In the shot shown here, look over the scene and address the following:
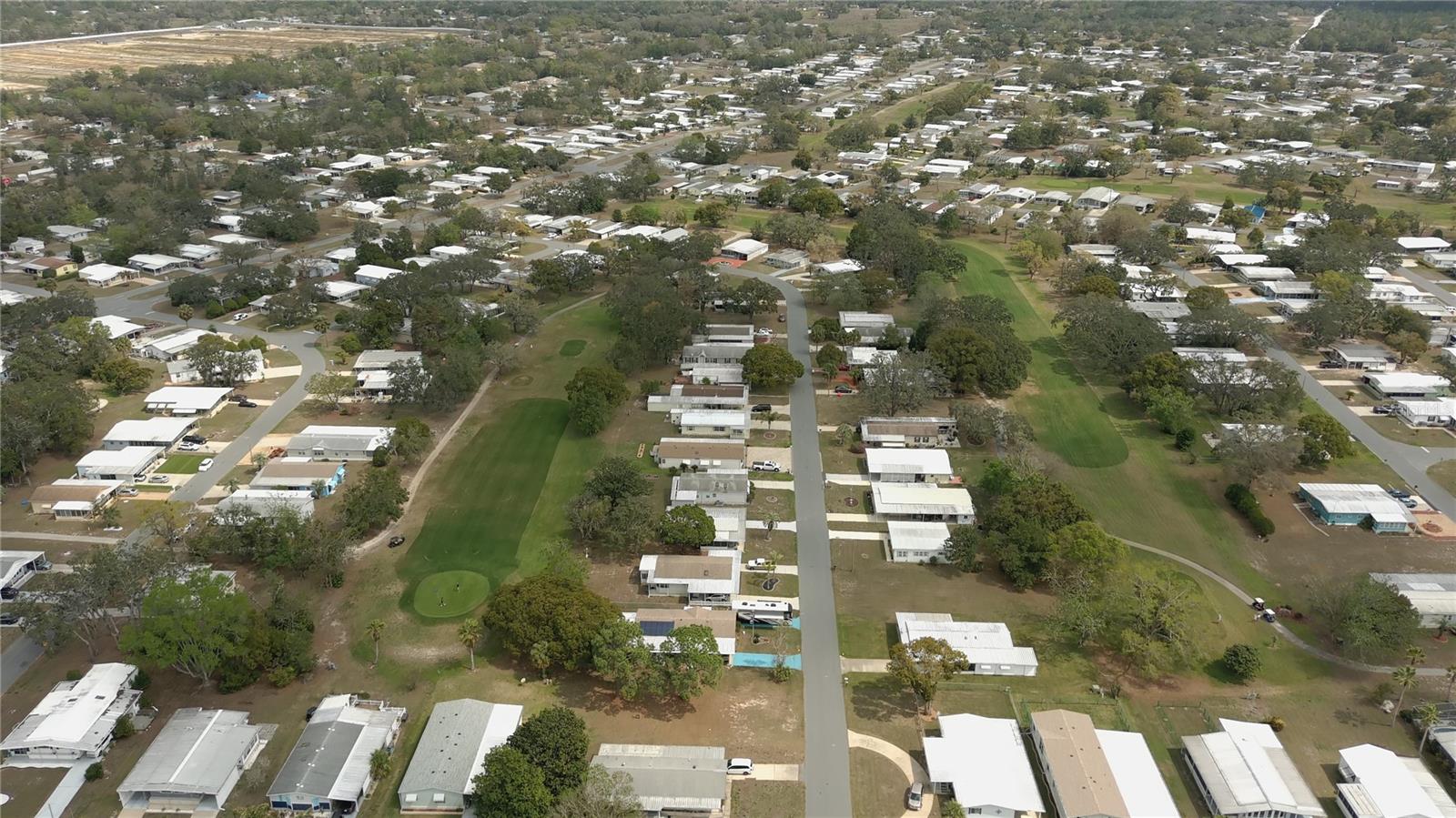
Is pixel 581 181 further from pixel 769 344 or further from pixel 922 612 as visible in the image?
pixel 922 612

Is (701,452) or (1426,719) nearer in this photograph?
(1426,719)

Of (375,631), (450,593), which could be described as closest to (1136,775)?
(450,593)

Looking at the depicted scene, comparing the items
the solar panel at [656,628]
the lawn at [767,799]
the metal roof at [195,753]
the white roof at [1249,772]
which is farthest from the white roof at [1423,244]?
the metal roof at [195,753]

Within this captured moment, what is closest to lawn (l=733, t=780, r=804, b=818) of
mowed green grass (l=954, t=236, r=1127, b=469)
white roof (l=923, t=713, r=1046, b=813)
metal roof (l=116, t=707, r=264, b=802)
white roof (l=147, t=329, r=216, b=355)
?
white roof (l=923, t=713, r=1046, b=813)

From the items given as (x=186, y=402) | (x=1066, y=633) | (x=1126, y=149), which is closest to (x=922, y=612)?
(x=1066, y=633)

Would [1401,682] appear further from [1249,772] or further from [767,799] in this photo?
[767,799]
